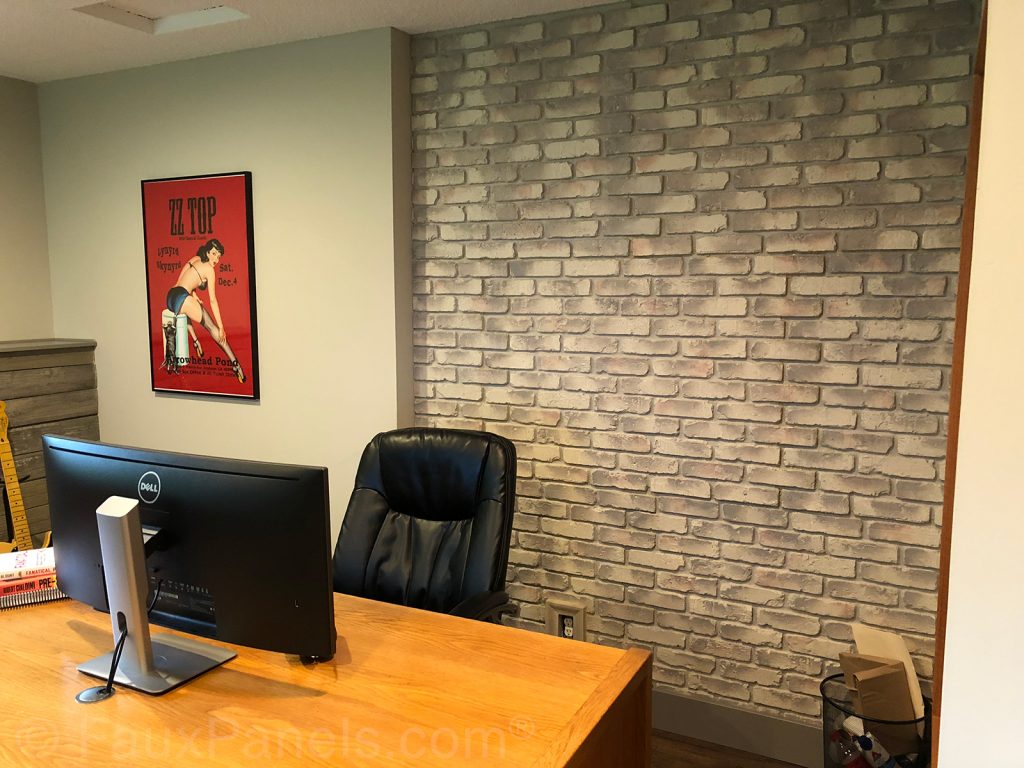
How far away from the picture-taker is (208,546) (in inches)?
62.0

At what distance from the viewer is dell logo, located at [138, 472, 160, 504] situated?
1.61 meters

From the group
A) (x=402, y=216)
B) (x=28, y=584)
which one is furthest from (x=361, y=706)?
(x=402, y=216)

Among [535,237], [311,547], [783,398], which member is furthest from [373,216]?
[311,547]

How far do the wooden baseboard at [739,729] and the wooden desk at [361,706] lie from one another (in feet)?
4.16

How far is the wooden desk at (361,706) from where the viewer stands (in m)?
1.38

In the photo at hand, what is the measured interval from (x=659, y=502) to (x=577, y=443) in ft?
1.17

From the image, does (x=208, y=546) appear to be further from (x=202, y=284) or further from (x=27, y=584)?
(x=202, y=284)

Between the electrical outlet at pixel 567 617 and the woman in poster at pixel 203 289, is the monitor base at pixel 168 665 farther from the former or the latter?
the woman in poster at pixel 203 289

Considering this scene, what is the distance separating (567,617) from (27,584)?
1784mm

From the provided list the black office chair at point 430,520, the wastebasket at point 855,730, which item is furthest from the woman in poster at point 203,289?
the wastebasket at point 855,730

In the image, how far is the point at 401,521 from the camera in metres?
2.47

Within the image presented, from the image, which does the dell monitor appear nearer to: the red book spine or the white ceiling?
the red book spine

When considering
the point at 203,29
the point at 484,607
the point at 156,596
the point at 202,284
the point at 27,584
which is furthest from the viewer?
the point at 202,284

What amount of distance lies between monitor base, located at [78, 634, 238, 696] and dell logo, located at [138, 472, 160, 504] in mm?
329
